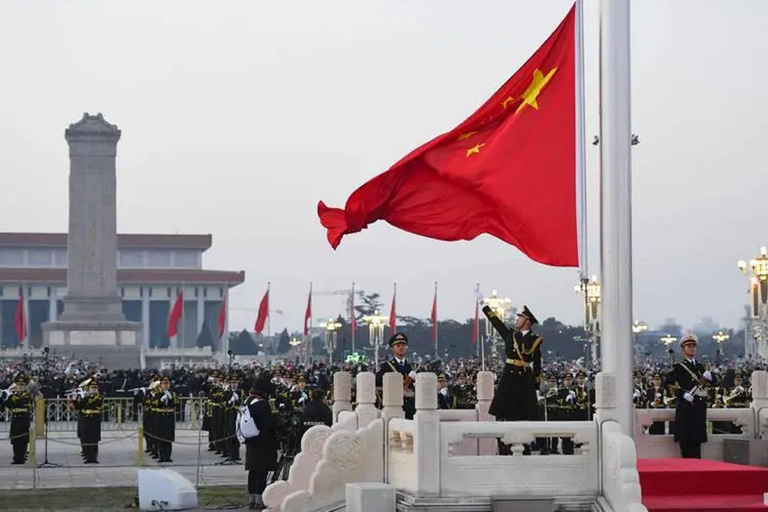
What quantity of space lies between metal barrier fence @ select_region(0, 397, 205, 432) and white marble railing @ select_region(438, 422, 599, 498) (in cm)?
2568

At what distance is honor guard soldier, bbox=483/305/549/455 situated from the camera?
1348 cm

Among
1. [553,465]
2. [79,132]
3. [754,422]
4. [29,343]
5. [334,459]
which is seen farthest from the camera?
[29,343]

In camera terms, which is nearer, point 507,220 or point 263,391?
point 507,220

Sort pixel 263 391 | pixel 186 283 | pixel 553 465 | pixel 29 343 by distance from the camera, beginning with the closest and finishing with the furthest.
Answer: pixel 553 465
pixel 263 391
pixel 29 343
pixel 186 283

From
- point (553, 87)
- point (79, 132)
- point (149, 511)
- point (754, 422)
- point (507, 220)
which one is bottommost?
point (149, 511)

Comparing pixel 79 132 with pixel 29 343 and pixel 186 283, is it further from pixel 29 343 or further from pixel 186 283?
pixel 186 283

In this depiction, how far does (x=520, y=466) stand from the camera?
11.4 meters

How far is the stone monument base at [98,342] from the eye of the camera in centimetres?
7969

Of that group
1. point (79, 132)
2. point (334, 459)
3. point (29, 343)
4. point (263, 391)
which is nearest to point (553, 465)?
point (334, 459)

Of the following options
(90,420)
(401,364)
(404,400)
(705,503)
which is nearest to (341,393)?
(401,364)

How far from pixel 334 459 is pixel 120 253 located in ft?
389

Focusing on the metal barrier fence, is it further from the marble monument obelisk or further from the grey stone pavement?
the marble monument obelisk

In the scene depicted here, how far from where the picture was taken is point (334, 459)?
40.3 feet

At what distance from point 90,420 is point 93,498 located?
8222 millimetres
